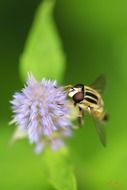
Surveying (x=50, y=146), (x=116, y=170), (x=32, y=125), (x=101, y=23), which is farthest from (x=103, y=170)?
(x=101, y=23)

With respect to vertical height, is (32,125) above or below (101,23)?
below

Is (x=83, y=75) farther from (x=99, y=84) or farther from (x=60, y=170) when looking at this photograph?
(x=60, y=170)

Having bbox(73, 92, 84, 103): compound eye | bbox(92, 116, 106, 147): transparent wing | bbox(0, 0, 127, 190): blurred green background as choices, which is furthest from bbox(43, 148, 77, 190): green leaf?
bbox(73, 92, 84, 103): compound eye

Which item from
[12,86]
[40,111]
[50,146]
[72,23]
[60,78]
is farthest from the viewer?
[72,23]

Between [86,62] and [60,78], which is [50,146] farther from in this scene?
[86,62]

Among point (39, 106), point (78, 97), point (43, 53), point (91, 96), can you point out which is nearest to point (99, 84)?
point (91, 96)

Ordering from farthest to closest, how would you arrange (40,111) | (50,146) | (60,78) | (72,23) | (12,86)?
(72,23) < (12,86) < (60,78) < (50,146) < (40,111)

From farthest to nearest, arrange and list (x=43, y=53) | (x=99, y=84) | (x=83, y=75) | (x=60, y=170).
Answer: (x=83, y=75) → (x=43, y=53) → (x=99, y=84) → (x=60, y=170)
